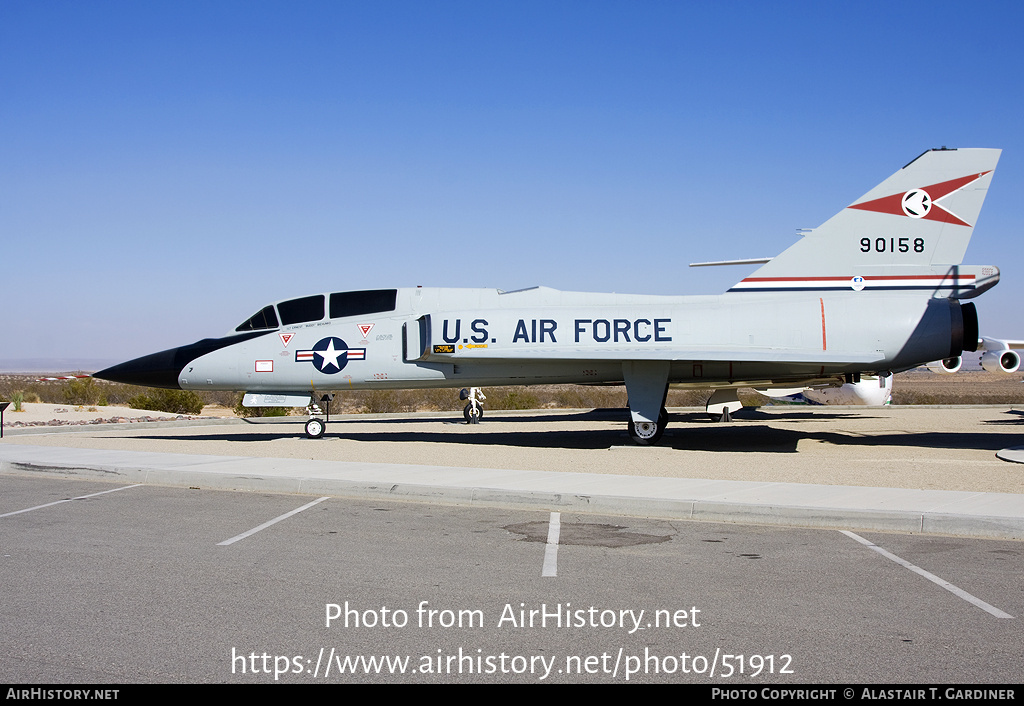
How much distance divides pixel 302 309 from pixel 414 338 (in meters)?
2.62

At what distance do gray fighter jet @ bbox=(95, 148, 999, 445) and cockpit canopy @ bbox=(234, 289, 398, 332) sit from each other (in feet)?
0.10

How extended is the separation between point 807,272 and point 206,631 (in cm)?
1388

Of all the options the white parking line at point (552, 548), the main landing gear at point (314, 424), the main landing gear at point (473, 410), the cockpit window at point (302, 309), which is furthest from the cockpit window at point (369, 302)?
the white parking line at point (552, 548)

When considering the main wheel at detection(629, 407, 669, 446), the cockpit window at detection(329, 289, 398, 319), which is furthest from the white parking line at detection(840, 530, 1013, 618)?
the cockpit window at detection(329, 289, 398, 319)

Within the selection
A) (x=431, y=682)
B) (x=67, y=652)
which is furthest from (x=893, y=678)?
(x=67, y=652)

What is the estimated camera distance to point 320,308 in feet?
57.9

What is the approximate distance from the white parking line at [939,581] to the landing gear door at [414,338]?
34.0ft

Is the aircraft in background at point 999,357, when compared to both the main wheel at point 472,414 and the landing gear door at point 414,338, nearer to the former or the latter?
the main wheel at point 472,414

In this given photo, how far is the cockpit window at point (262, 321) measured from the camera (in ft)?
58.5

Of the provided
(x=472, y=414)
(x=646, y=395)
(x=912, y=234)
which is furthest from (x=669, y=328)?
(x=472, y=414)

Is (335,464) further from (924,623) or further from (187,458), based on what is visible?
(924,623)

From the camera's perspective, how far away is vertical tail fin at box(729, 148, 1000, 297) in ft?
50.4

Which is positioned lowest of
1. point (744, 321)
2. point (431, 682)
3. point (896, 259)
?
point (431, 682)

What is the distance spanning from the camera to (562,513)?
915 centimetres
